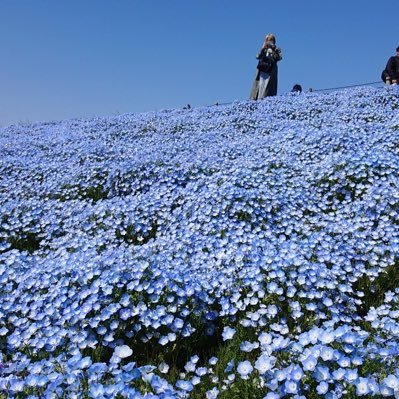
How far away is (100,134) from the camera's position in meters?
11.6

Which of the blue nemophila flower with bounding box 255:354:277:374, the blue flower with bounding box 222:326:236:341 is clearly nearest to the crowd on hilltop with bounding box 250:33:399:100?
the blue flower with bounding box 222:326:236:341

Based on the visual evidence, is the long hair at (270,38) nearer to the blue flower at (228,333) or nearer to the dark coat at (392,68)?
the dark coat at (392,68)

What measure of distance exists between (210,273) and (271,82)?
13614 mm

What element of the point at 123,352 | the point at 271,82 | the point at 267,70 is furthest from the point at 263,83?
the point at 123,352

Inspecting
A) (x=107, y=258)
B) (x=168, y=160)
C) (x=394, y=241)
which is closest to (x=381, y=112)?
(x=168, y=160)

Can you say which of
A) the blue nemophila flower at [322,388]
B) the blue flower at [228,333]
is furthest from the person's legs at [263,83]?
the blue nemophila flower at [322,388]

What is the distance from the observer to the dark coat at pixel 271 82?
15781 mm

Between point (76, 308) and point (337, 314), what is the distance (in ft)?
6.69

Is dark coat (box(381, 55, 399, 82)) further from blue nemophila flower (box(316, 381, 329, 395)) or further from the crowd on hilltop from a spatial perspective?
blue nemophila flower (box(316, 381, 329, 395))

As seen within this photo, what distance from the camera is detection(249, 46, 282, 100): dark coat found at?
51.8 feet

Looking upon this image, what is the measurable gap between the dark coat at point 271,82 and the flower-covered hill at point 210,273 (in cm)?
857

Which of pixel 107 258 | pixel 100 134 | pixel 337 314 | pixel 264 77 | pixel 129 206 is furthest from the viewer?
pixel 264 77

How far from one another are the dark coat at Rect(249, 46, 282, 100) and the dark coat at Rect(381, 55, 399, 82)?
3650mm

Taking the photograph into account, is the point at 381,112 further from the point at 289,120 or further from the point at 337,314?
the point at 337,314
